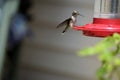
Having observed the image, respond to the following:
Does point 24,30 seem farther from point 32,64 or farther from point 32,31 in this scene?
point 32,64

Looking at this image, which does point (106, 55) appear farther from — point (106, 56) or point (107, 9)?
point (107, 9)

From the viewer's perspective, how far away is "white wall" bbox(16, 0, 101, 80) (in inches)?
94.9

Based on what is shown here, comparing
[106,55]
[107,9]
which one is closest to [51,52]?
[107,9]

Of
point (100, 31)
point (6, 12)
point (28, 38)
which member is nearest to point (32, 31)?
point (28, 38)

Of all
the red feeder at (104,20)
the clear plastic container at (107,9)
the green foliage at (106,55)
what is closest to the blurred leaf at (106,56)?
the green foliage at (106,55)

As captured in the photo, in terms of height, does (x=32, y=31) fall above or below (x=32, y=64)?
above

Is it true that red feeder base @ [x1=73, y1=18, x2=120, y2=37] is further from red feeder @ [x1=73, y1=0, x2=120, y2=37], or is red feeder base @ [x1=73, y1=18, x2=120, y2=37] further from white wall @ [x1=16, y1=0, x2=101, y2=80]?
white wall @ [x1=16, y1=0, x2=101, y2=80]

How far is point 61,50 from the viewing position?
2.58m

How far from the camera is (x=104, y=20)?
99cm

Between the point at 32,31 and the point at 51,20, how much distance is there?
0.23 meters

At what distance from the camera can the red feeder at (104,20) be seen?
888mm

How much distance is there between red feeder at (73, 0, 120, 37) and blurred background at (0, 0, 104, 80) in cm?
120

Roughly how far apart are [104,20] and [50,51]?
1.70 metres

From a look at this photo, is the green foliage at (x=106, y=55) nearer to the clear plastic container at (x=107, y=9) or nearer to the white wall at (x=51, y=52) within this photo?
the clear plastic container at (x=107, y=9)
